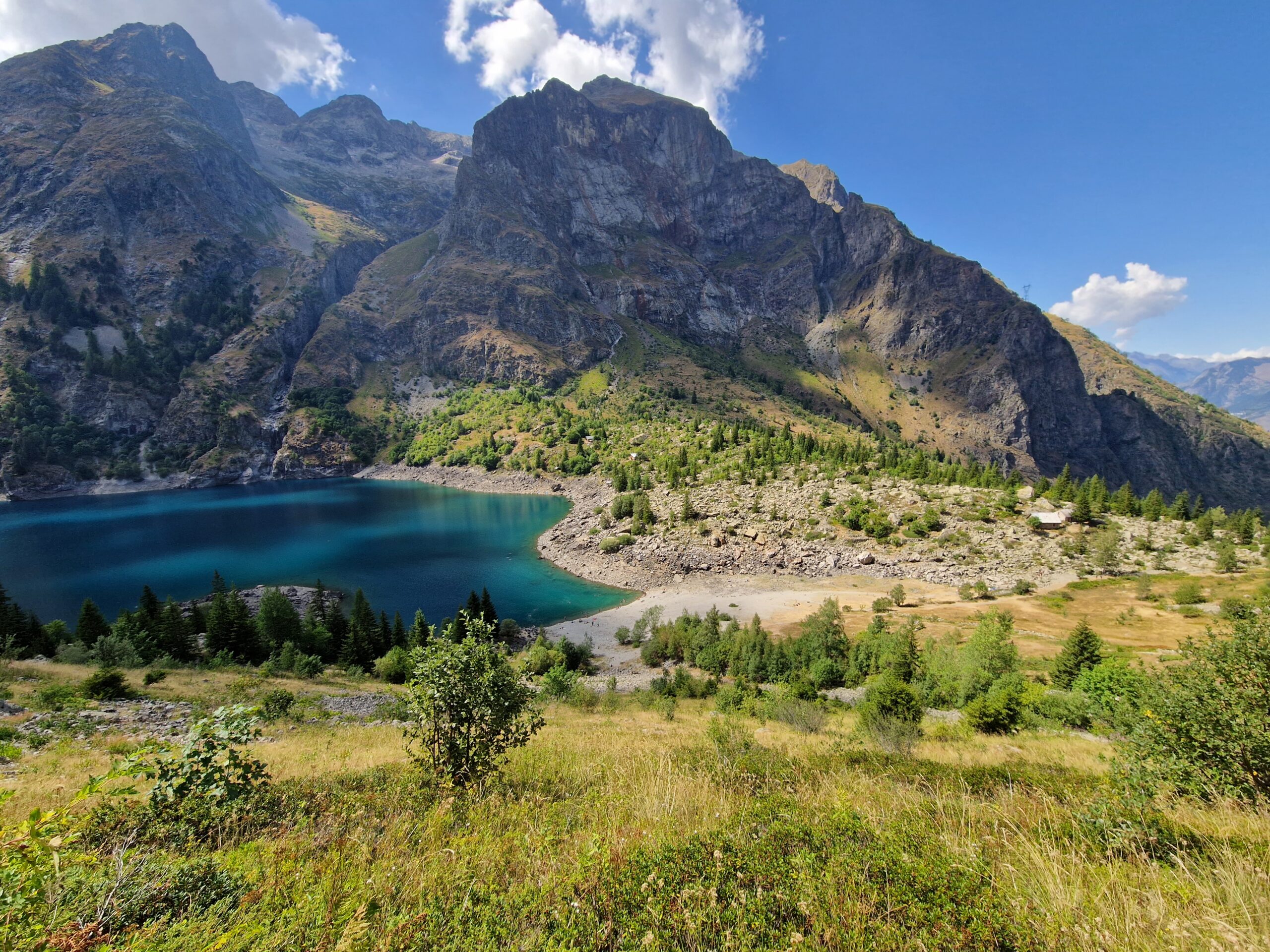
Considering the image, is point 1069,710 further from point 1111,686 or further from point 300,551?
point 300,551

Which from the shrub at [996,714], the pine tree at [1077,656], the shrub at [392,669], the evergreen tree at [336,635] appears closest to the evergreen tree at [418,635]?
the shrub at [392,669]

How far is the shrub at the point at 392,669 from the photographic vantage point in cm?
2386

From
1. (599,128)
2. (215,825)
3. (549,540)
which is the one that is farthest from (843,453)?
(599,128)

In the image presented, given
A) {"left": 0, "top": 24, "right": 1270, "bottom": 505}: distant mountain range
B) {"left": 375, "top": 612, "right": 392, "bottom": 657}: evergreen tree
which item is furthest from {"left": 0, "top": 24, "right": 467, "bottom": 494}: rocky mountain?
{"left": 375, "top": 612, "right": 392, "bottom": 657}: evergreen tree

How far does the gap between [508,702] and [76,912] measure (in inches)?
172

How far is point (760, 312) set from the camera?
602 feet

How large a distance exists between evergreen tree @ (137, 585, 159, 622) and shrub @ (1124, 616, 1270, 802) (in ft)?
119

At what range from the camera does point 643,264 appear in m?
178

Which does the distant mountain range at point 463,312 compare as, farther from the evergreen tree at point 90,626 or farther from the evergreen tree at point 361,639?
the evergreen tree at point 361,639

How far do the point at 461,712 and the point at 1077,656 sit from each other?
22.5 meters

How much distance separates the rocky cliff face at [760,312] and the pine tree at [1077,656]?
128822 mm

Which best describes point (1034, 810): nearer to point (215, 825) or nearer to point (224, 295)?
point (215, 825)

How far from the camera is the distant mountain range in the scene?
4355 inches

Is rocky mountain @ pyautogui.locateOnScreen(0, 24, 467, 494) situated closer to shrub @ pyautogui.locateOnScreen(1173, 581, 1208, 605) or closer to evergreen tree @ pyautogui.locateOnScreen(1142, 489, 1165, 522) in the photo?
shrub @ pyautogui.locateOnScreen(1173, 581, 1208, 605)
